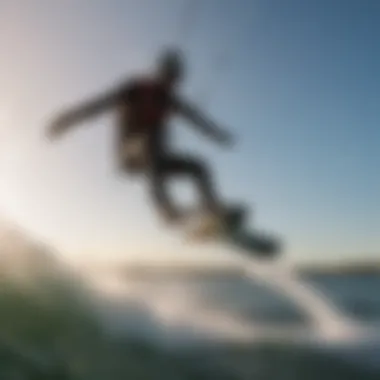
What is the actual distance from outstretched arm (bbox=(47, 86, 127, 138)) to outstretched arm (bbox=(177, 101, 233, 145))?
17 cm

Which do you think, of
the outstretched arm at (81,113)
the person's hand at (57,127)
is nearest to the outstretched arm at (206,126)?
the outstretched arm at (81,113)

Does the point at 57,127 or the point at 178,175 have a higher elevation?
the point at 178,175

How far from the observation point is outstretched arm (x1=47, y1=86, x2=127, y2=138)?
181 centimetres

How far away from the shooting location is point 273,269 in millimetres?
1951

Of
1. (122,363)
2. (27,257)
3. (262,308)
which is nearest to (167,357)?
(122,363)

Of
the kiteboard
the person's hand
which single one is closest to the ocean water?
the kiteboard

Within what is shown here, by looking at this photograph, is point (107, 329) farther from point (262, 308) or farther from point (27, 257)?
point (262, 308)

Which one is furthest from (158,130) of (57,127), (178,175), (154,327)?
(154,327)

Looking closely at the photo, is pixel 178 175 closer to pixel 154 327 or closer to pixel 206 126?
pixel 206 126

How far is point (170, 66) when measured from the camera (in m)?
1.82

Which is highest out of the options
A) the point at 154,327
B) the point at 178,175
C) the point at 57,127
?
the point at 178,175

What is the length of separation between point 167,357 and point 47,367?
0.28 metres

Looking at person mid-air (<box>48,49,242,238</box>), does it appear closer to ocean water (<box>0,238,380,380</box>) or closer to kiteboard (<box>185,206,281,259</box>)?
kiteboard (<box>185,206,281,259</box>)

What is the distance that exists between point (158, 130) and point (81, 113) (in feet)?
0.72
